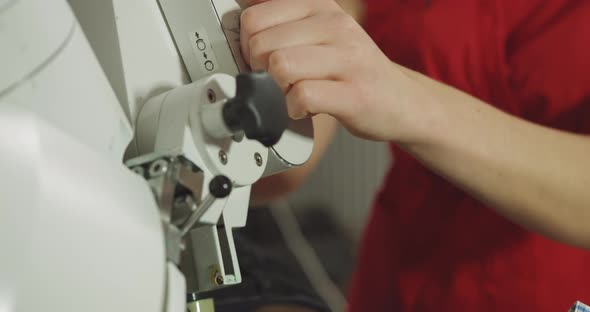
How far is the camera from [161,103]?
0.47 metres

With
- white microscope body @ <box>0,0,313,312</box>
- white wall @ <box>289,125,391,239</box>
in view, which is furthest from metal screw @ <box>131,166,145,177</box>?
white wall @ <box>289,125,391,239</box>

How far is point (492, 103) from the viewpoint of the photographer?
73cm

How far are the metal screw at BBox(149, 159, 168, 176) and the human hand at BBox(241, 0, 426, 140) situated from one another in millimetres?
103

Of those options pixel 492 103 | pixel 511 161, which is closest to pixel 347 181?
pixel 492 103

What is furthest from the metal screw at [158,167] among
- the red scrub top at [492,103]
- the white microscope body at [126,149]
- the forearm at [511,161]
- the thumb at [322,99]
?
the red scrub top at [492,103]

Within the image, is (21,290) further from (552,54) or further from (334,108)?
(552,54)

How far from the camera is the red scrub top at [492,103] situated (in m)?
0.66

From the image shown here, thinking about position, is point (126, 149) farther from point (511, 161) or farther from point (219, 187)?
point (511, 161)

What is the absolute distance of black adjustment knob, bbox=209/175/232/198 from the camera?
42 centimetres

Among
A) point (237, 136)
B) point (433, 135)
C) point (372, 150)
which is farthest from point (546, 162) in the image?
point (372, 150)

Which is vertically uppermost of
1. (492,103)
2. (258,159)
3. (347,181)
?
(258,159)

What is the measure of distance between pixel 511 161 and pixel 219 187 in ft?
0.90

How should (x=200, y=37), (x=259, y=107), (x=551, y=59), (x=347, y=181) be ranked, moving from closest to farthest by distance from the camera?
(x=259, y=107), (x=200, y=37), (x=551, y=59), (x=347, y=181)

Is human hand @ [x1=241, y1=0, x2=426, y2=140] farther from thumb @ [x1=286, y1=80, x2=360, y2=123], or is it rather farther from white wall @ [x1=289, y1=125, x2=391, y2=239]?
white wall @ [x1=289, y1=125, x2=391, y2=239]
